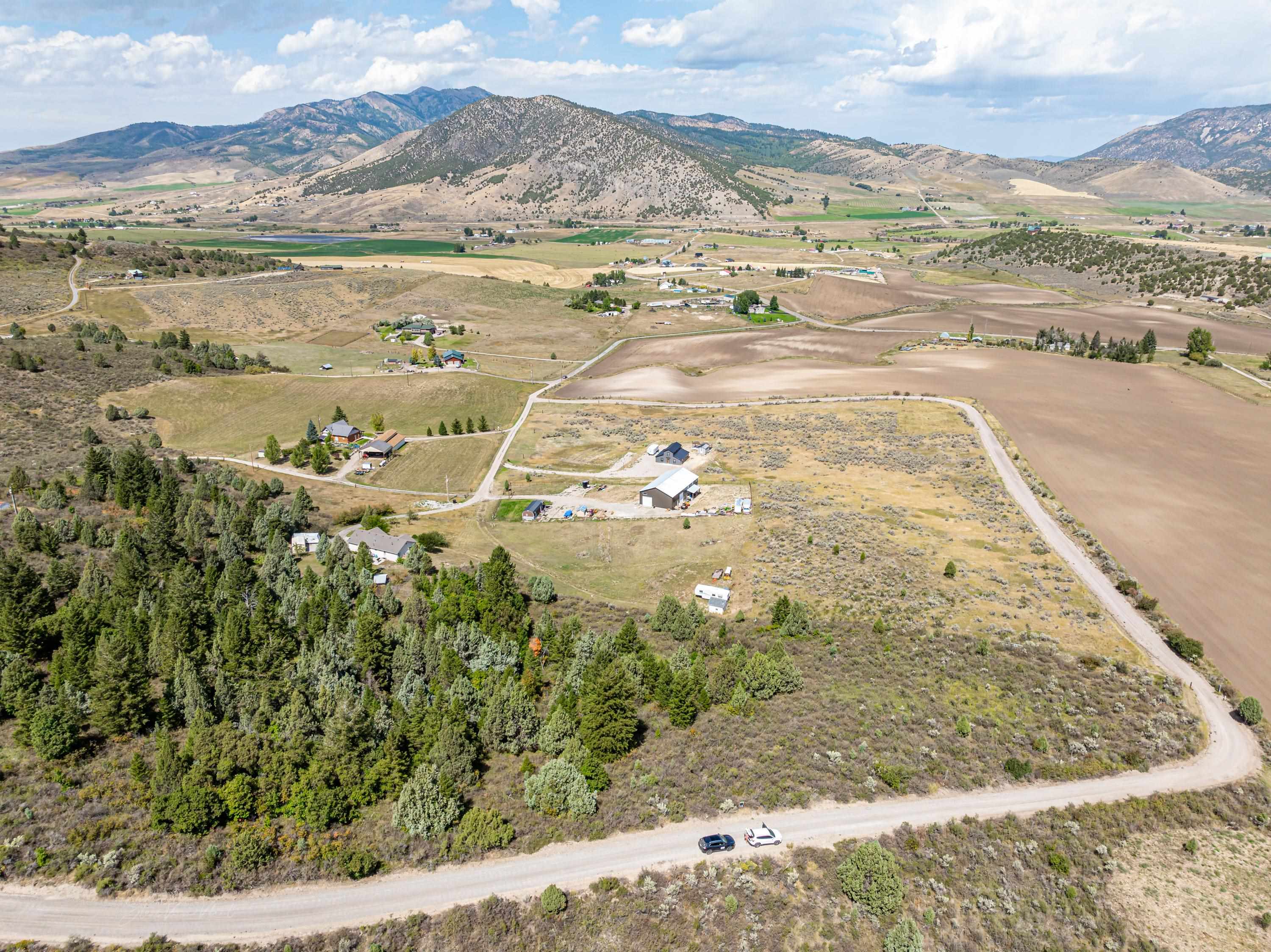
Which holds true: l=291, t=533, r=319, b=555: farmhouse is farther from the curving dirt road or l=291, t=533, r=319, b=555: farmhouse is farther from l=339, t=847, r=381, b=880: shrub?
l=339, t=847, r=381, b=880: shrub

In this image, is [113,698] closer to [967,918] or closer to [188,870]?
[188,870]

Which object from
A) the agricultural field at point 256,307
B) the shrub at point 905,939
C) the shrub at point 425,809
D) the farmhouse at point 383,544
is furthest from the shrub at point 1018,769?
the agricultural field at point 256,307

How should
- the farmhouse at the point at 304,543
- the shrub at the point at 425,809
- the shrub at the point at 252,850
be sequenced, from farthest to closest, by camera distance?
the farmhouse at the point at 304,543 → the shrub at the point at 425,809 → the shrub at the point at 252,850

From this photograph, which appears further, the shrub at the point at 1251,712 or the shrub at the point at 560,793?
the shrub at the point at 1251,712

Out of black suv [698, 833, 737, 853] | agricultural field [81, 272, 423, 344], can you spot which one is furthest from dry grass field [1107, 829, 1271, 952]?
agricultural field [81, 272, 423, 344]

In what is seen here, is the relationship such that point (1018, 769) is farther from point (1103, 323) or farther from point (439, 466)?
point (1103, 323)

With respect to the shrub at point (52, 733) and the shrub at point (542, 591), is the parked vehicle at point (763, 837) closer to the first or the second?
the shrub at point (542, 591)

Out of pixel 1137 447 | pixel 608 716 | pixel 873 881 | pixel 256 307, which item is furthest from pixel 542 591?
pixel 256 307

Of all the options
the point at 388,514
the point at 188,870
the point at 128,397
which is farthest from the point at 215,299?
the point at 188,870
